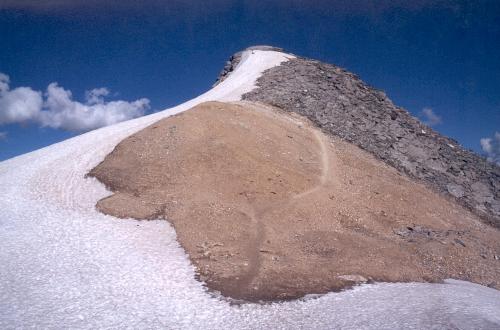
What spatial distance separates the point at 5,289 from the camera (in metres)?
10.2

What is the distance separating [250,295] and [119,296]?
127 inches

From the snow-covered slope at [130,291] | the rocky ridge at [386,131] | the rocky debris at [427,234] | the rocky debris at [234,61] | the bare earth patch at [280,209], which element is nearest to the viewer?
the snow-covered slope at [130,291]

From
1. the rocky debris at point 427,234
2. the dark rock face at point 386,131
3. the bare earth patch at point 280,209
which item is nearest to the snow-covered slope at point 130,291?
the bare earth patch at point 280,209

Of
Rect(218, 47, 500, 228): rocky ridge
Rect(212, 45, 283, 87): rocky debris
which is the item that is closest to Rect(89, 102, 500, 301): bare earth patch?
Rect(218, 47, 500, 228): rocky ridge

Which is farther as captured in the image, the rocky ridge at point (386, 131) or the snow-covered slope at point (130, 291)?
the rocky ridge at point (386, 131)

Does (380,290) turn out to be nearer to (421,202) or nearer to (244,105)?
(421,202)

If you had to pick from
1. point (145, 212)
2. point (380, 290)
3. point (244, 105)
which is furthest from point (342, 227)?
point (244, 105)

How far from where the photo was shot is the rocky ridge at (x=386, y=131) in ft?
73.4

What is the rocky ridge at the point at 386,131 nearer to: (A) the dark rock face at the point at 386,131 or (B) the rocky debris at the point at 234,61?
(A) the dark rock face at the point at 386,131

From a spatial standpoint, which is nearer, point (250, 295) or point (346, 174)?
point (250, 295)

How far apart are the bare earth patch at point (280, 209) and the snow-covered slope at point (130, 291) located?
2.34 feet

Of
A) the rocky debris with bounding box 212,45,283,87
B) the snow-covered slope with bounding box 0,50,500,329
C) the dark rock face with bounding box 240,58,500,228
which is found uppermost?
the rocky debris with bounding box 212,45,283,87

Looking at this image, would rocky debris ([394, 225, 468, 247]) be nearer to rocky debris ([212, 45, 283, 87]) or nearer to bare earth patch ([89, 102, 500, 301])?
bare earth patch ([89, 102, 500, 301])

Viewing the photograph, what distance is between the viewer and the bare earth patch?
40.2 ft
